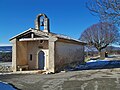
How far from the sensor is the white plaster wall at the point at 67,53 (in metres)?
22.9

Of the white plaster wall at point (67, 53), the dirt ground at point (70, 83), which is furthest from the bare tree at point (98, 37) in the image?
the dirt ground at point (70, 83)

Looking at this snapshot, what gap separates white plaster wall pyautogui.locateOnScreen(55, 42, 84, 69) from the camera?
2293 centimetres

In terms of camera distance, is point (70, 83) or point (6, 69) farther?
point (6, 69)

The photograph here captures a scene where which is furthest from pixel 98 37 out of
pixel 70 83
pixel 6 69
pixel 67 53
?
pixel 70 83

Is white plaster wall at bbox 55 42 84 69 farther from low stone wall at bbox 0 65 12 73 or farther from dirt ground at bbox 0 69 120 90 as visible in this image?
dirt ground at bbox 0 69 120 90

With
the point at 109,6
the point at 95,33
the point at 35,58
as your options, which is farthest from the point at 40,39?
the point at 95,33

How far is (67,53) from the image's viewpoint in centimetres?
2627

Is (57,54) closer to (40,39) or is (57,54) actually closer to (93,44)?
(40,39)

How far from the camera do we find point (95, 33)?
55125 mm

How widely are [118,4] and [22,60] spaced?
13.8m

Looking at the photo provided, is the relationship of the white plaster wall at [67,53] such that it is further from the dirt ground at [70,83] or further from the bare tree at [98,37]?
the bare tree at [98,37]

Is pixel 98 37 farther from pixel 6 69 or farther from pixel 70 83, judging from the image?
pixel 70 83

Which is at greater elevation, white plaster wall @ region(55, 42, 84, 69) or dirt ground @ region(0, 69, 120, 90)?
white plaster wall @ region(55, 42, 84, 69)

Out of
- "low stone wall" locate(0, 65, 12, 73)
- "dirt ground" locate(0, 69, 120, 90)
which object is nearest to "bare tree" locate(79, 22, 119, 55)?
"low stone wall" locate(0, 65, 12, 73)
